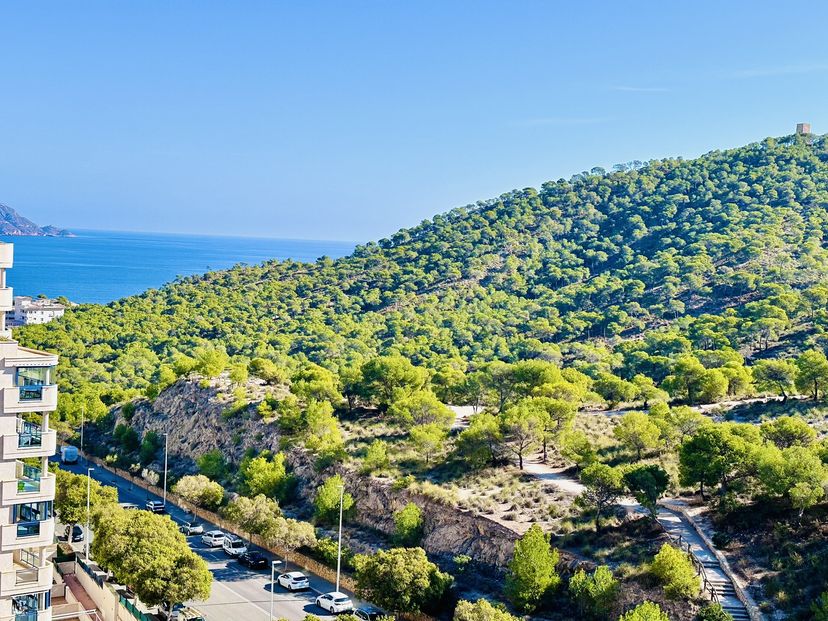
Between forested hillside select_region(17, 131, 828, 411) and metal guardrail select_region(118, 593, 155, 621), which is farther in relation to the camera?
forested hillside select_region(17, 131, 828, 411)

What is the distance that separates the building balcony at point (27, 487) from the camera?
21688 millimetres

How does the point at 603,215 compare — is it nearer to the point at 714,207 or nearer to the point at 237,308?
the point at 714,207

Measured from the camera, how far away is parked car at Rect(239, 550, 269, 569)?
39.1 meters

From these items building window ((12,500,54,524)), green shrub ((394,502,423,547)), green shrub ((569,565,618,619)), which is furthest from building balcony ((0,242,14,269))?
green shrub ((394,502,423,547))

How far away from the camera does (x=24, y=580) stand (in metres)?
22.2

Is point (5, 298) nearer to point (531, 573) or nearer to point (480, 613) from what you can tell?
point (480, 613)

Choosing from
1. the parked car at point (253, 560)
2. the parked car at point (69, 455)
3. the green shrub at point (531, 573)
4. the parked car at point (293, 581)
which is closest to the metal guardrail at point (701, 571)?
the green shrub at point (531, 573)

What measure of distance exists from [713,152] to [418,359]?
79.0m

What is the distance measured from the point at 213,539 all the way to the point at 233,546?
1422 millimetres

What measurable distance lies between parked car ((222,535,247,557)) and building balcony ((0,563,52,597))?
1834 centimetres

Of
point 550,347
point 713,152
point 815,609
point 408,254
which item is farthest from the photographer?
point 713,152

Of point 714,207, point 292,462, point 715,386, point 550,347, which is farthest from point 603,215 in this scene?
point 292,462

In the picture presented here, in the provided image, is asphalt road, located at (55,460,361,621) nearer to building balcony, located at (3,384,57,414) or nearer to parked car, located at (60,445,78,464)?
building balcony, located at (3,384,57,414)

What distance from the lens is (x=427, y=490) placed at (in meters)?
41.3
